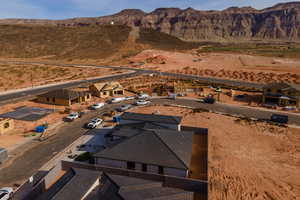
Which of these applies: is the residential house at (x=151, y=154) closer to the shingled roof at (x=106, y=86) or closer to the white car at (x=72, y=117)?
the white car at (x=72, y=117)

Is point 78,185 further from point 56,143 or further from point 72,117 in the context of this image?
point 72,117

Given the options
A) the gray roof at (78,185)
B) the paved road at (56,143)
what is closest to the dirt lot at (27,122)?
the paved road at (56,143)

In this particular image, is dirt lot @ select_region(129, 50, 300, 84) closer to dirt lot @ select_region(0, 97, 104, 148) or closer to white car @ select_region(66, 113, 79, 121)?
dirt lot @ select_region(0, 97, 104, 148)

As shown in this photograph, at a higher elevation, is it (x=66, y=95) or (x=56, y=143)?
(x=66, y=95)

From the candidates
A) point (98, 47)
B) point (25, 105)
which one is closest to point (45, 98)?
point (25, 105)

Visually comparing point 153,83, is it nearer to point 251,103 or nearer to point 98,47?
point 251,103

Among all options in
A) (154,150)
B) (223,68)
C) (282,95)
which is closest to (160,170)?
(154,150)
